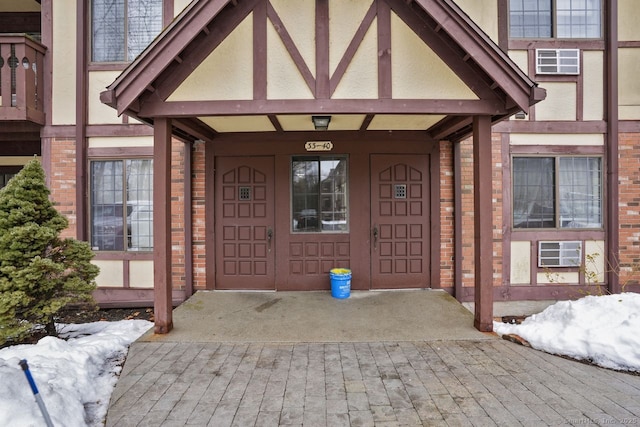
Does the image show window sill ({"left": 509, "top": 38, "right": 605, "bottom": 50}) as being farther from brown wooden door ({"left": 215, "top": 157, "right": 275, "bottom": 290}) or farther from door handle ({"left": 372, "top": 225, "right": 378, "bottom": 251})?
brown wooden door ({"left": 215, "top": 157, "right": 275, "bottom": 290})

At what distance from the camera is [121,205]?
6.36 m

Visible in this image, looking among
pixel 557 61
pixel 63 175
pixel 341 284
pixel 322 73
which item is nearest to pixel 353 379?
pixel 341 284

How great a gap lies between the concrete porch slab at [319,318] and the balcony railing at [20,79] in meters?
4.36

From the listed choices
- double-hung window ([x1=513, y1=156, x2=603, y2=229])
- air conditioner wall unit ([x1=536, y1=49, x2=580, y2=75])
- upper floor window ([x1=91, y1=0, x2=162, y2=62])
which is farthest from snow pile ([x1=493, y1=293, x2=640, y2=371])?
upper floor window ([x1=91, y1=0, x2=162, y2=62])

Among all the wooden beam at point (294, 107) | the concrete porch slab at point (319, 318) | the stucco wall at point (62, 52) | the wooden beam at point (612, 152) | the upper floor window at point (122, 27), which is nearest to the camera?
the wooden beam at point (294, 107)

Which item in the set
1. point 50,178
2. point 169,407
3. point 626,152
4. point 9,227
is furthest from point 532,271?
point 50,178

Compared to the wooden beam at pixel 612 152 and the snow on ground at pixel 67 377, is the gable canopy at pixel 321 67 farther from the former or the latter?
the wooden beam at pixel 612 152

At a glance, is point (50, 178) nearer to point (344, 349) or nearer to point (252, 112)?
point (252, 112)

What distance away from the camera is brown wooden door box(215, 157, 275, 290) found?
20.9ft

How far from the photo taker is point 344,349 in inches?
166

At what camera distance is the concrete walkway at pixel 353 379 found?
296 cm

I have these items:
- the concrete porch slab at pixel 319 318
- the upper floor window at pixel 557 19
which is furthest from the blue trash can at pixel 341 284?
the upper floor window at pixel 557 19

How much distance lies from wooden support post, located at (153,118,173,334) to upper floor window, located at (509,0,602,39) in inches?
252

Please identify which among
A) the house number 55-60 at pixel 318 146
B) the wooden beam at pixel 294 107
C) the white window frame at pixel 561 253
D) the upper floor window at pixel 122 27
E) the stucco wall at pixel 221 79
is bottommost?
the white window frame at pixel 561 253
